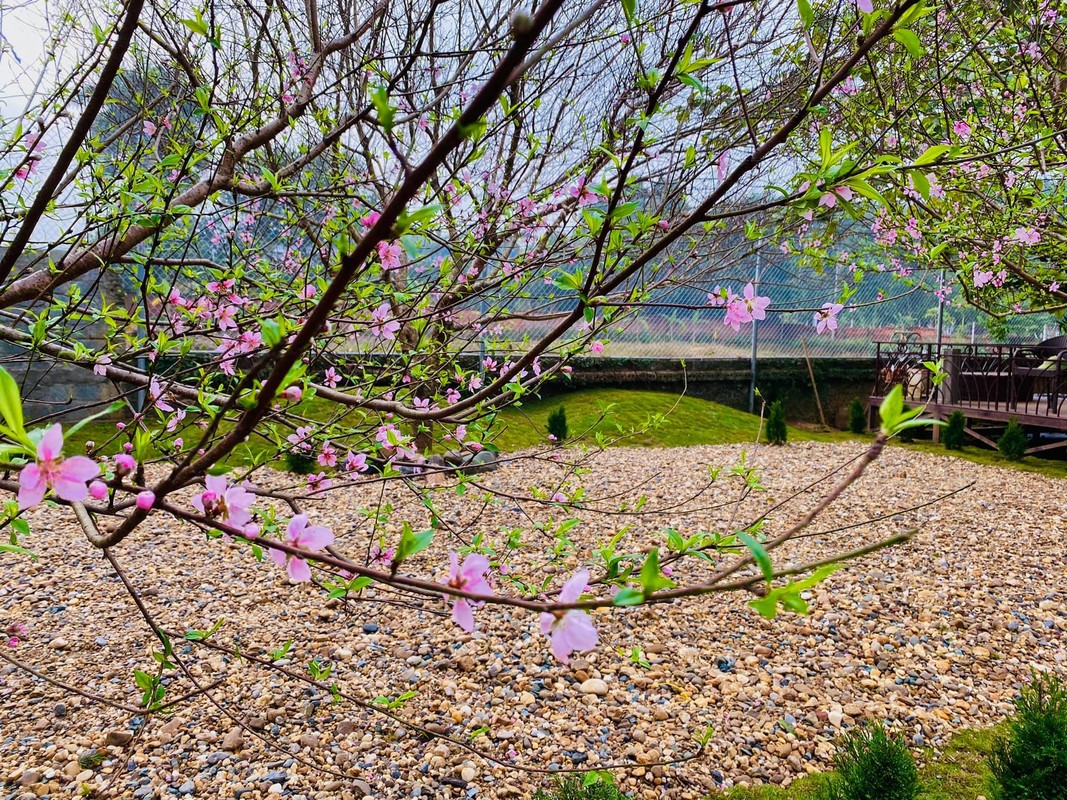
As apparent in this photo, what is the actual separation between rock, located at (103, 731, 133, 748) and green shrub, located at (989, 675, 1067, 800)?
9.20 feet

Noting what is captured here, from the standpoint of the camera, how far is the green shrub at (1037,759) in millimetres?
1610

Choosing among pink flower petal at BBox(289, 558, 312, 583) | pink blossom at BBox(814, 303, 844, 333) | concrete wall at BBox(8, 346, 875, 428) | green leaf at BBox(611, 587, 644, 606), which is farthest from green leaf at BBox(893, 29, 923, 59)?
concrete wall at BBox(8, 346, 875, 428)

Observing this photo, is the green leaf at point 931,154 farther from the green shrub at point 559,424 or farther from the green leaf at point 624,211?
the green shrub at point 559,424

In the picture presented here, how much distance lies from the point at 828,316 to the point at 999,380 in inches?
348

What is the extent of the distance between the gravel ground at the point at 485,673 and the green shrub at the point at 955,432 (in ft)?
12.4

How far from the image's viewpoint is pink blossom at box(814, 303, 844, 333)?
57.7 inches

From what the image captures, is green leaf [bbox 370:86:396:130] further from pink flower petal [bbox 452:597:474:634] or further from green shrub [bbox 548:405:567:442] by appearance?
green shrub [bbox 548:405:567:442]

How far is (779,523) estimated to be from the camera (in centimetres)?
509

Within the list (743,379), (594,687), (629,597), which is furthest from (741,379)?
(629,597)

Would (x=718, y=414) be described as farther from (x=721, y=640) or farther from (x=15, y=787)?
(x=15, y=787)

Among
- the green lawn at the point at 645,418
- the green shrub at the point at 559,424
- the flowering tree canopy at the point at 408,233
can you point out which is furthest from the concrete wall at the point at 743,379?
the flowering tree canopy at the point at 408,233

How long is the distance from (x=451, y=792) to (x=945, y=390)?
9472mm

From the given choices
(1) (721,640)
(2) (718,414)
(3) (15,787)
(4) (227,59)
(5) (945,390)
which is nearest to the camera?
(3) (15,787)

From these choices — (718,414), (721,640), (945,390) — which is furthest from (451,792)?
(945,390)
